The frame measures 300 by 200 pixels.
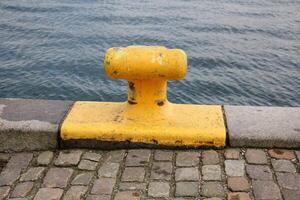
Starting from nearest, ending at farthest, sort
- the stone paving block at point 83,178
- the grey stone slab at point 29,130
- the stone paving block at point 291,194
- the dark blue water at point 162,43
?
the stone paving block at point 291,194 → the stone paving block at point 83,178 → the grey stone slab at point 29,130 → the dark blue water at point 162,43

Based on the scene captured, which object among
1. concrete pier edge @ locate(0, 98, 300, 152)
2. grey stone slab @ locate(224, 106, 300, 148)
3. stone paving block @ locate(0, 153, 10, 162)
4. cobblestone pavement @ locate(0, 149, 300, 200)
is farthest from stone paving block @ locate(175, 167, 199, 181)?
stone paving block @ locate(0, 153, 10, 162)

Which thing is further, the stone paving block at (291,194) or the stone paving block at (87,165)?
the stone paving block at (87,165)

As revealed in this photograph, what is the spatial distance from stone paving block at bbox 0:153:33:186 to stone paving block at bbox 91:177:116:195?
63 cm

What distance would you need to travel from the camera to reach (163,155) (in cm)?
367

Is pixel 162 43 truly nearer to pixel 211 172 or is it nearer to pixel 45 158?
pixel 45 158

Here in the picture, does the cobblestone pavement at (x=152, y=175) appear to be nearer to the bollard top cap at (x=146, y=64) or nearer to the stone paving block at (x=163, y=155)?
the stone paving block at (x=163, y=155)

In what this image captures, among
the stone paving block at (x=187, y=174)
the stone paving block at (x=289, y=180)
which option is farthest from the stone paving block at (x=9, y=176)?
the stone paving block at (x=289, y=180)

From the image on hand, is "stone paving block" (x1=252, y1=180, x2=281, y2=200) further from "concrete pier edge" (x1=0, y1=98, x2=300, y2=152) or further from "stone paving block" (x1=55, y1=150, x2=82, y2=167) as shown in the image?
"stone paving block" (x1=55, y1=150, x2=82, y2=167)

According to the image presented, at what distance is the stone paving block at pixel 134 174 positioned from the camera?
3369 millimetres

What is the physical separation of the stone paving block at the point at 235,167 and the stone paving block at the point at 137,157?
0.64m

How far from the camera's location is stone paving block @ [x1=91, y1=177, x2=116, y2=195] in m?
3.24

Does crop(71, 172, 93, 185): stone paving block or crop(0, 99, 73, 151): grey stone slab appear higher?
crop(0, 99, 73, 151): grey stone slab

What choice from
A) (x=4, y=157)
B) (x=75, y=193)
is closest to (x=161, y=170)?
(x=75, y=193)

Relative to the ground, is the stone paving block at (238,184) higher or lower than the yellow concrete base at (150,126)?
lower
